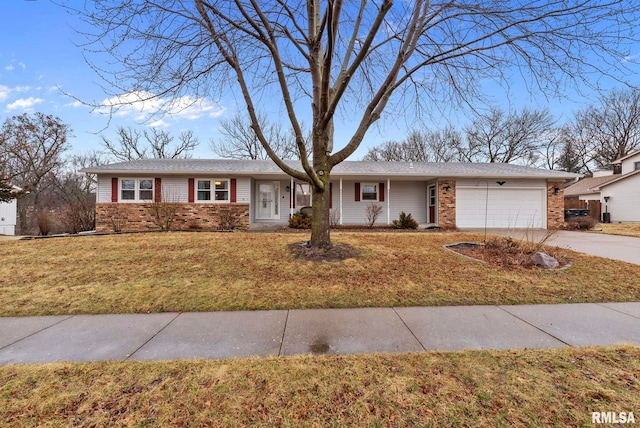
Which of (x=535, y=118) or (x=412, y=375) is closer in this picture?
(x=412, y=375)

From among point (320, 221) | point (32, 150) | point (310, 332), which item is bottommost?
point (310, 332)

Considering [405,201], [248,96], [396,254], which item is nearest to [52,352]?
[248,96]

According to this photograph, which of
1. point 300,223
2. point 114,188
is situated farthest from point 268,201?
point 114,188

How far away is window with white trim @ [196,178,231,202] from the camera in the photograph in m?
13.6

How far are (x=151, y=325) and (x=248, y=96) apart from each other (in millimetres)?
4582

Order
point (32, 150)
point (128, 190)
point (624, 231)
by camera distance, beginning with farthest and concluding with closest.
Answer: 1. point (32, 150)
2. point (128, 190)
3. point (624, 231)

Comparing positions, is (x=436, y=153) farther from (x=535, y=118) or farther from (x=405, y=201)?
(x=405, y=201)

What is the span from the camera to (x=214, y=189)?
13648 millimetres

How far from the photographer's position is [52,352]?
106 inches

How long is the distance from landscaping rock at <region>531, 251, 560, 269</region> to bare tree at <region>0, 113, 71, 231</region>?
91.1 ft

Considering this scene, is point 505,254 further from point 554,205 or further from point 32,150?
point 32,150

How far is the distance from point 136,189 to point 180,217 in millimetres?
2597

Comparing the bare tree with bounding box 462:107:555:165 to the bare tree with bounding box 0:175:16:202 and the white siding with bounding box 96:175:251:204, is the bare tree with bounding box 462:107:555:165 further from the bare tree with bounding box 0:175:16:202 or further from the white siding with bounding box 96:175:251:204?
the bare tree with bounding box 0:175:16:202

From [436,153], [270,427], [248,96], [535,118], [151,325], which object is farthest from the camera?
[436,153]
